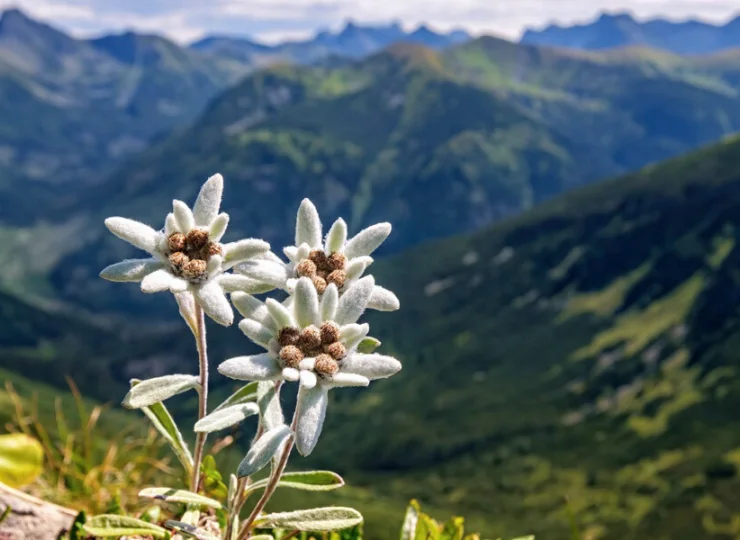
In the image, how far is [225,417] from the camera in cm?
622

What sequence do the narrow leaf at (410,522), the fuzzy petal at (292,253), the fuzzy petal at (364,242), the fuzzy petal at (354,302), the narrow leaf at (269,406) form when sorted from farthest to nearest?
1. the narrow leaf at (410,522)
2. the fuzzy petal at (364,242)
3. the fuzzy petal at (292,253)
4. the narrow leaf at (269,406)
5. the fuzzy petal at (354,302)

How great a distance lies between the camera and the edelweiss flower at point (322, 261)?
6207 mm

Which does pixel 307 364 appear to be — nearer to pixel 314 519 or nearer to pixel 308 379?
pixel 308 379

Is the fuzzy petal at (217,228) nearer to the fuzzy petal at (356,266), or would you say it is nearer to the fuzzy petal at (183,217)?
the fuzzy petal at (183,217)

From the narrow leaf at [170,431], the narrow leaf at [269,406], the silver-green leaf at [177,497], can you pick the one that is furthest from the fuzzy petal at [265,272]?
the narrow leaf at [170,431]

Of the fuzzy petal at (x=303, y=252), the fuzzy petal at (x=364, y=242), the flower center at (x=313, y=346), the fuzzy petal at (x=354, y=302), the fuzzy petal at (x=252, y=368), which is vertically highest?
the fuzzy petal at (x=364, y=242)

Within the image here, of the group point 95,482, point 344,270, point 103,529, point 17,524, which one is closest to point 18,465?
point 17,524

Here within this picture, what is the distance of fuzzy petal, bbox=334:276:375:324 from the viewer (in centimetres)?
586

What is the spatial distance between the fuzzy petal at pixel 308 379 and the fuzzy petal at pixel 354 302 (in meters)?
0.67

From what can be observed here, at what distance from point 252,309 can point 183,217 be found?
1.02 m

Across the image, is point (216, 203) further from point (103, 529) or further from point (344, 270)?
point (103, 529)

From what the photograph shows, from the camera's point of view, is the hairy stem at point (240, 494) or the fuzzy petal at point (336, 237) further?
the hairy stem at point (240, 494)

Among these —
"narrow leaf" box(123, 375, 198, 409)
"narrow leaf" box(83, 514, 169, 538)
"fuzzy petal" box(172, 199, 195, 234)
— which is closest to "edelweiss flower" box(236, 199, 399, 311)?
"fuzzy petal" box(172, 199, 195, 234)

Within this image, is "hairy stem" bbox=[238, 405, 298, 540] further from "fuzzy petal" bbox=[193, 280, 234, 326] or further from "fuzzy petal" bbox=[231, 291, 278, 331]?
"fuzzy petal" bbox=[193, 280, 234, 326]
